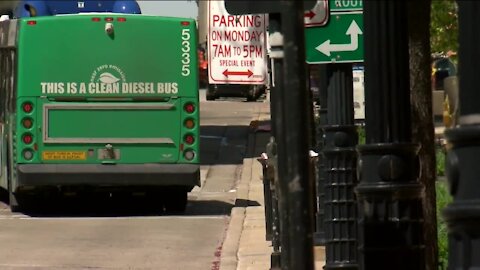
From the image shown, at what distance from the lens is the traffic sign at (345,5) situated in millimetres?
10828

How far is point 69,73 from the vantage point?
17.5m

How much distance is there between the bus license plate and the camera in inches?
691

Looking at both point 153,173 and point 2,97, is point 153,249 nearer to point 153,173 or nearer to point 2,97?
point 153,173

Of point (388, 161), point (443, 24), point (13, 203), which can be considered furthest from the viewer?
point (443, 24)

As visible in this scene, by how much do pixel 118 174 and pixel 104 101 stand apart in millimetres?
1050

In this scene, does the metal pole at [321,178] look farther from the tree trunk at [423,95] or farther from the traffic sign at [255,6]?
the traffic sign at [255,6]

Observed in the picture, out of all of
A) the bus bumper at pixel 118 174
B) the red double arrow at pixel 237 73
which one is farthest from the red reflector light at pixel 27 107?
the red double arrow at pixel 237 73

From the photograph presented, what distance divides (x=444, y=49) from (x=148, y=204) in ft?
35.7

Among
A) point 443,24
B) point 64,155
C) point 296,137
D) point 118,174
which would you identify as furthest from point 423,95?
point 443,24

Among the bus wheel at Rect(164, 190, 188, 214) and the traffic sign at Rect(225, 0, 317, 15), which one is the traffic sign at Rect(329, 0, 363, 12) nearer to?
the traffic sign at Rect(225, 0, 317, 15)

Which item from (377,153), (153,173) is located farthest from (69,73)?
(377,153)

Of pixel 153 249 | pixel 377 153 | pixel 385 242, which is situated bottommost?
pixel 153 249

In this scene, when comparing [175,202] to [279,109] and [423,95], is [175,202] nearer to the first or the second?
[423,95]

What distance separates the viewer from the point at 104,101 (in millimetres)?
17609
